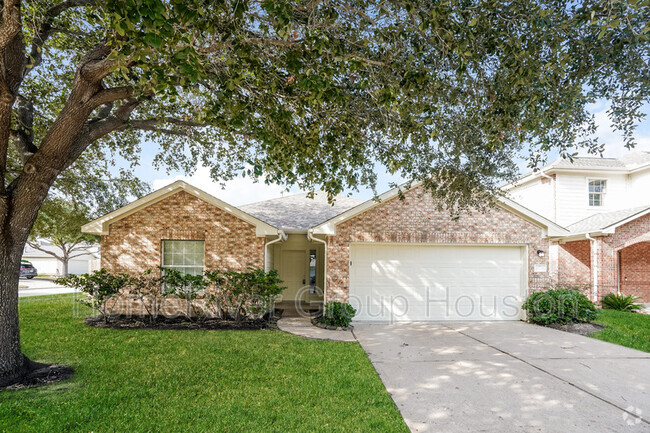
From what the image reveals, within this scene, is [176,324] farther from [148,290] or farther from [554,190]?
[554,190]

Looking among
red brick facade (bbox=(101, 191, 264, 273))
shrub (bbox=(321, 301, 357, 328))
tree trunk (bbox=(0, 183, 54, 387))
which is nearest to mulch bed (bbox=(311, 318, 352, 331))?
shrub (bbox=(321, 301, 357, 328))

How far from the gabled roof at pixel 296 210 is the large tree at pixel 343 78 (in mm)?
5144

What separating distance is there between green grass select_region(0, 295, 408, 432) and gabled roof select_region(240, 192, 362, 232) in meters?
5.30

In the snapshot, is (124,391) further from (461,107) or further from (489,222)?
(489,222)

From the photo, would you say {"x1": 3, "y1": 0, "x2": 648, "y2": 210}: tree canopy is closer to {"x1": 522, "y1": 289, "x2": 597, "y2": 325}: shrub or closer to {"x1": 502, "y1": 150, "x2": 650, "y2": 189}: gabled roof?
{"x1": 522, "y1": 289, "x2": 597, "y2": 325}: shrub

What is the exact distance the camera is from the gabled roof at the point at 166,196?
32.0ft

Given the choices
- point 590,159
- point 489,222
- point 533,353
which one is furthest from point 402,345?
point 590,159

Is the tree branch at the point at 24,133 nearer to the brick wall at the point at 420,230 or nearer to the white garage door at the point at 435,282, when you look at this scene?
the brick wall at the point at 420,230

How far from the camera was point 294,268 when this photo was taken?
14.3 m

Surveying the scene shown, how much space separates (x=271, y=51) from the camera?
A: 18.0 feet

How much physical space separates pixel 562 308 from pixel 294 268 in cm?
925

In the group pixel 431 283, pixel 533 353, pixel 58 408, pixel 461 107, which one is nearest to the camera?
pixel 58 408

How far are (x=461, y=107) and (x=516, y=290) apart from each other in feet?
21.7

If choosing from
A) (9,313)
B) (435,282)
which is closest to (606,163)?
(435,282)
